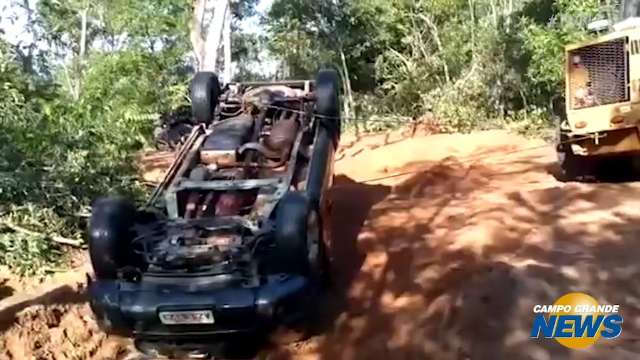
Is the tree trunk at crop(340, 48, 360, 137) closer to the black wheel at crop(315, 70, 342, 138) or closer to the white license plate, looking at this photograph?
the black wheel at crop(315, 70, 342, 138)

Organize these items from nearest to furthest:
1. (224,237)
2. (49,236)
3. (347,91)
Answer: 1. (224,237)
2. (49,236)
3. (347,91)

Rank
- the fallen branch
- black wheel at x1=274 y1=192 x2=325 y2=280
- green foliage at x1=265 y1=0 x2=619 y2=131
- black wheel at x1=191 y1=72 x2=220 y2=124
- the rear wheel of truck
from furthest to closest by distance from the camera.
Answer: green foliage at x1=265 y1=0 x2=619 y2=131, the rear wheel of truck, black wheel at x1=191 y1=72 x2=220 y2=124, the fallen branch, black wheel at x1=274 y1=192 x2=325 y2=280

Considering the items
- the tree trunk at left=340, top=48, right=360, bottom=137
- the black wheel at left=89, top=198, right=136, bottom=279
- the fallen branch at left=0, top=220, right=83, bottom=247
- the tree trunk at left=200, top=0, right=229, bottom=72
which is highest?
the tree trunk at left=200, top=0, right=229, bottom=72

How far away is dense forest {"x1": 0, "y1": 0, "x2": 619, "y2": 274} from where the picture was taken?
7.96m

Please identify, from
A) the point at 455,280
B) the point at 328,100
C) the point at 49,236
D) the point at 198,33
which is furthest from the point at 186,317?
the point at 198,33

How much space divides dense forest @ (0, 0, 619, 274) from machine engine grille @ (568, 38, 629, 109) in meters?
5.68

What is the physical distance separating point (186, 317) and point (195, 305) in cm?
11

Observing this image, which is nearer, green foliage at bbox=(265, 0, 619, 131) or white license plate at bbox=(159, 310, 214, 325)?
white license plate at bbox=(159, 310, 214, 325)

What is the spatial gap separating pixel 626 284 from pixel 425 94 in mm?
15510

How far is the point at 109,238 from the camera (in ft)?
19.0

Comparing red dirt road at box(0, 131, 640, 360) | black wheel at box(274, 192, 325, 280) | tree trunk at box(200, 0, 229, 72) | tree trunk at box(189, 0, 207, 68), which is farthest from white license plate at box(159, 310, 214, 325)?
tree trunk at box(189, 0, 207, 68)

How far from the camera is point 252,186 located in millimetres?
6504

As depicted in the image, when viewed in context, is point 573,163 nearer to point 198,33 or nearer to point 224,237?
point 224,237

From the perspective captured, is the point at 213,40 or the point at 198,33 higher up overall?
the point at 198,33
